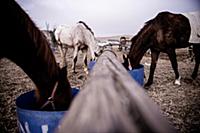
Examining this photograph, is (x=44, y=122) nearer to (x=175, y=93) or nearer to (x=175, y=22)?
(x=175, y=93)

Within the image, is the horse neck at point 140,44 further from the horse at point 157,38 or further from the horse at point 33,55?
the horse at point 33,55

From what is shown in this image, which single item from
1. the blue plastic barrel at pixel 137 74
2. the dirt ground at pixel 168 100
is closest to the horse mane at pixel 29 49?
the dirt ground at pixel 168 100

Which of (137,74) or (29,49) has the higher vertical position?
(29,49)

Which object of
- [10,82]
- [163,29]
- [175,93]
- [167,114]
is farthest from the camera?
[10,82]

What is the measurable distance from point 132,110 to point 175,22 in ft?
14.9

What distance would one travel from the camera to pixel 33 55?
159cm

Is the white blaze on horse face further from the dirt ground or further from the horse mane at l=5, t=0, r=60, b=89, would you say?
the dirt ground

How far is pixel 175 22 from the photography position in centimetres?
453

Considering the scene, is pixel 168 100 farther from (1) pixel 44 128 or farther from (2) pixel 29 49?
(2) pixel 29 49

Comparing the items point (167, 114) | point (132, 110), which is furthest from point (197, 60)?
point (132, 110)

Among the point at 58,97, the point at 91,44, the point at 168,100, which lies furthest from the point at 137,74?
the point at 91,44

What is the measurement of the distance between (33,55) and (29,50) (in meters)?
0.06

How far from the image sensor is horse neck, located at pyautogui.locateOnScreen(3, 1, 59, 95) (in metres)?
1.41

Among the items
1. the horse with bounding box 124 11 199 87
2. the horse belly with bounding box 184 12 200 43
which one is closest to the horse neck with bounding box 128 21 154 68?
the horse with bounding box 124 11 199 87
